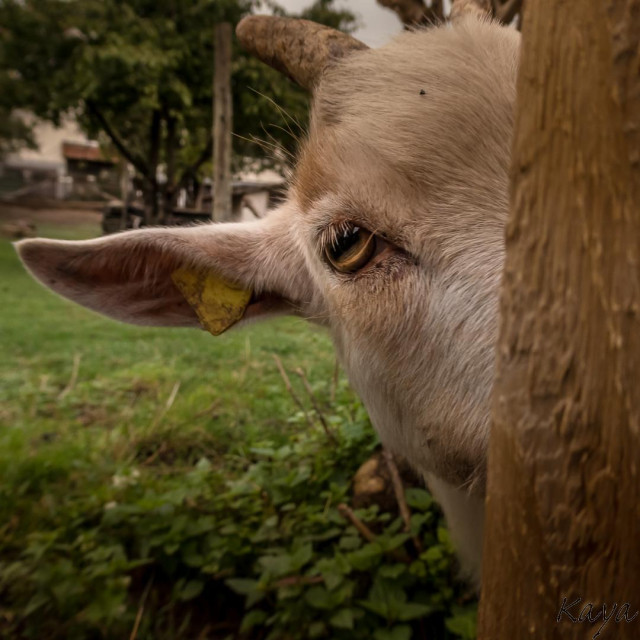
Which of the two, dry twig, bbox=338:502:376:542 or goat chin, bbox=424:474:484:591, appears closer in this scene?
goat chin, bbox=424:474:484:591

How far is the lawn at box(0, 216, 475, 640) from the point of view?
6.40 ft

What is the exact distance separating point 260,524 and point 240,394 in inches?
77.9

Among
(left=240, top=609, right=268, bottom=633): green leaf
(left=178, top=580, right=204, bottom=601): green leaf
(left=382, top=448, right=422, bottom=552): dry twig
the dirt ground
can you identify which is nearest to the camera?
(left=240, top=609, right=268, bottom=633): green leaf

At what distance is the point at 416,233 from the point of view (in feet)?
4.06

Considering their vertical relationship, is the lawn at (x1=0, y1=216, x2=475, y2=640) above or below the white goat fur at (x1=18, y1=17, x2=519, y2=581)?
below

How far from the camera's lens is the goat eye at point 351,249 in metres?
1.31

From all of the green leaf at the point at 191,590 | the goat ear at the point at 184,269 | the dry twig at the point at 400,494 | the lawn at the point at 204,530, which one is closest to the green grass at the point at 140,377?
the lawn at the point at 204,530

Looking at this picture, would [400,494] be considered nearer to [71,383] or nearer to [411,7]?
[411,7]

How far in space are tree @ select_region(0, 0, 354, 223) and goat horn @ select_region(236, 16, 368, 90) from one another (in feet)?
30.6

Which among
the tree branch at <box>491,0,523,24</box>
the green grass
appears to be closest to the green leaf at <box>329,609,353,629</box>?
the green grass

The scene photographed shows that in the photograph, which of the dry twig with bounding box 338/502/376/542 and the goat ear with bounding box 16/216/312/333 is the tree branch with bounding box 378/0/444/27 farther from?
the dry twig with bounding box 338/502/376/542

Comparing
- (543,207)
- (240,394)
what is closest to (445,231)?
(543,207)

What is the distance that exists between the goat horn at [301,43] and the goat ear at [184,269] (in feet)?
1.64

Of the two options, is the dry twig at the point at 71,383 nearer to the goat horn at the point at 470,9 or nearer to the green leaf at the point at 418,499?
the green leaf at the point at 418,499
